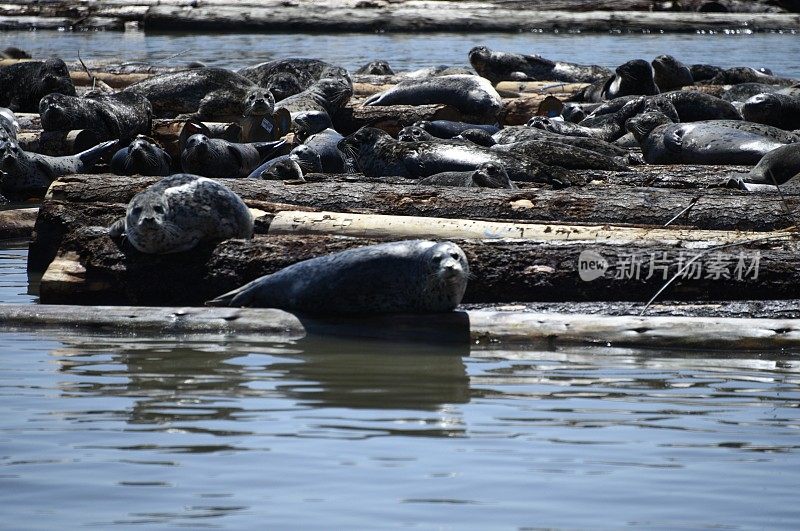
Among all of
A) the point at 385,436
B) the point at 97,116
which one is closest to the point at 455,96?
the point at 97,116

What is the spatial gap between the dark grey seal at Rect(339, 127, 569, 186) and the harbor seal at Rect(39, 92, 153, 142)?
94.5 inches

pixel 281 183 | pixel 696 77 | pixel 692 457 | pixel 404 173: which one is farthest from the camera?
pixel 696 77

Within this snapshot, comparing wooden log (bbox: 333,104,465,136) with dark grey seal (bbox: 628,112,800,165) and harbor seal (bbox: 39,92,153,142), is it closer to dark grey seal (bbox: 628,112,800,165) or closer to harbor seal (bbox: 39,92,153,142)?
harbor seal (bbox: 39,92,153,142)

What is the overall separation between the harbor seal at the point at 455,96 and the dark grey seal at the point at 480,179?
4.49 m

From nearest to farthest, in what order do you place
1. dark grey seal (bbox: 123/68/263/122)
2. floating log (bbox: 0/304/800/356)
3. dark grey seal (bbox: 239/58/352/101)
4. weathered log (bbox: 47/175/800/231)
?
1. floating log (bbox: 0/304/800/356)
2. weathered log (bbox: 47/175/800/231)
3. dark grey seal (bbox: 123/68/263/122)
4. dark grey seal (bbox: 239/58/352/101)

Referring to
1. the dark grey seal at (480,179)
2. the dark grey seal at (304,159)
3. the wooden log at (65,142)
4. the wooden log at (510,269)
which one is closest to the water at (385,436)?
the wooden log at (510,269)

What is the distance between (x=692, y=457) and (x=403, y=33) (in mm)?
25434

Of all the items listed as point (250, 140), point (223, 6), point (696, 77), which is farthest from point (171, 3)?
point (250, 140)

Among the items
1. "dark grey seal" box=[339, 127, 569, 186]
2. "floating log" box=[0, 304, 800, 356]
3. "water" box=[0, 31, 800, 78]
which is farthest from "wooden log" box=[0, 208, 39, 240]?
"water" box=[0, 31, 800, 78]

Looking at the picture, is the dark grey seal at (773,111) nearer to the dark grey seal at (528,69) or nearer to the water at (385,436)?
the dark grey seal at (528,69)

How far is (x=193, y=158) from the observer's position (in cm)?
982

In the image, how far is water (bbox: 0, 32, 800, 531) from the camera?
3275 millimetres

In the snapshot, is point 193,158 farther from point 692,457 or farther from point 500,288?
point 692,457

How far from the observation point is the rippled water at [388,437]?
3.28 metres
